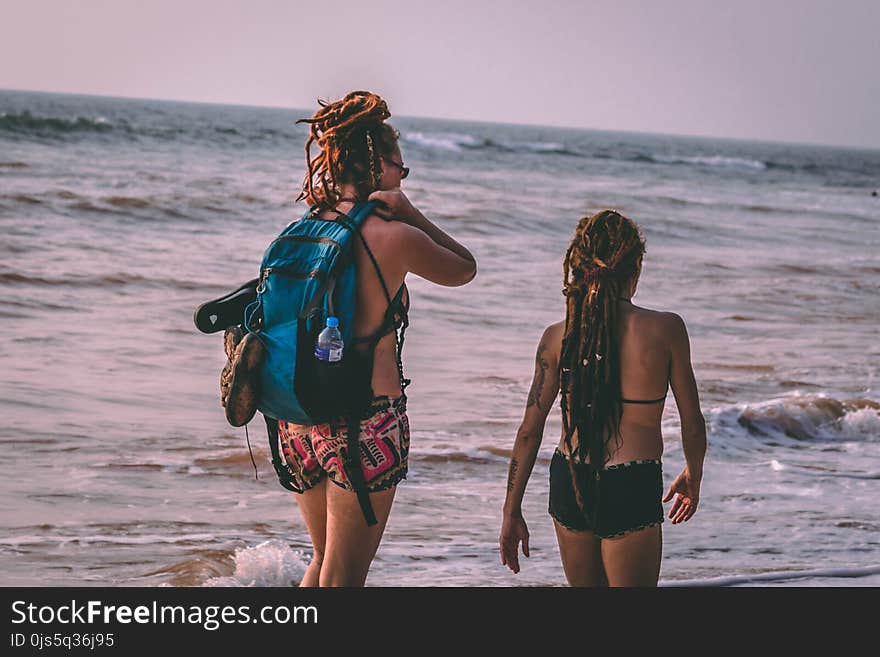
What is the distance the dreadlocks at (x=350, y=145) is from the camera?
10.2 feet

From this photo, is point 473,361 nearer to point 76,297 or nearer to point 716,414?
point 716,414

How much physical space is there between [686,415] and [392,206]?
100 cm

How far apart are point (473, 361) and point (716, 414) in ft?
7.05

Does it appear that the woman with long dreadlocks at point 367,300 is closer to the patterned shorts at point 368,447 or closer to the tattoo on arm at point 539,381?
the patterned shorts at point 368,447

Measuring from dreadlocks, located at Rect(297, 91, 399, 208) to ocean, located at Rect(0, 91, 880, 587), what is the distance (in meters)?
2.51

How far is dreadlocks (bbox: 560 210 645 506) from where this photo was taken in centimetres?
327

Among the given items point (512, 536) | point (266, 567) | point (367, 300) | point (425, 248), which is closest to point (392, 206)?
point (425, 248)

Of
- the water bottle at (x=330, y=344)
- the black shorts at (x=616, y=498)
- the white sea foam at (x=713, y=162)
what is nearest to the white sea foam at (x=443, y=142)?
the white sea foam at (x=713, y=162)

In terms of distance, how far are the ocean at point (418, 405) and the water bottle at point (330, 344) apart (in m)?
2.43

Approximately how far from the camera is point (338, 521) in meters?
3.16

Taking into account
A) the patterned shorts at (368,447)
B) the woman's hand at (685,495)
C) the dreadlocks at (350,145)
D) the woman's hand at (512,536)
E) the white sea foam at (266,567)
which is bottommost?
the white sea foam at (266,567)

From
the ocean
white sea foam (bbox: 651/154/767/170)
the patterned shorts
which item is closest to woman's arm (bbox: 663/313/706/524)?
the patterned shorts

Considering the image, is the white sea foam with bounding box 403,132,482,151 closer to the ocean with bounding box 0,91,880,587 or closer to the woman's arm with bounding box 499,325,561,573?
the ocean with bounding box 0,91,880,587
